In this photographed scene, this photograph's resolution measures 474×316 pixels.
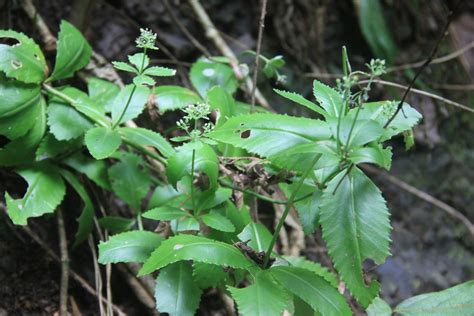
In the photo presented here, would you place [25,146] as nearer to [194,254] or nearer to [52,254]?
[52,254]

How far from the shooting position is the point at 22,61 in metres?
1.53

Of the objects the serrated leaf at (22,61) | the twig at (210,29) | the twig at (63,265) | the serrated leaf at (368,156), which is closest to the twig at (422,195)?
the twig at (210,29)

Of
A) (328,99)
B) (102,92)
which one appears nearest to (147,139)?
(102,92)

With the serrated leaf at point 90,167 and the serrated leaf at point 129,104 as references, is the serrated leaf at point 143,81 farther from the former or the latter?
the serrated leaf at point 90,167

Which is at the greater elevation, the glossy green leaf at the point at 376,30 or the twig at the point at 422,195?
the glossy green leaf at the point at 376,30

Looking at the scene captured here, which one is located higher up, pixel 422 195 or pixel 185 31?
pixel 185 31

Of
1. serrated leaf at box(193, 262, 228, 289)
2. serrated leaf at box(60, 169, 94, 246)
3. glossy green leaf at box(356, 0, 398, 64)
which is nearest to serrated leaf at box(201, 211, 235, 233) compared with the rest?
serrated leaf at box(193, 262, 228, 289)

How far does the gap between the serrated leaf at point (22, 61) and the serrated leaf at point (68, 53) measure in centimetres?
5

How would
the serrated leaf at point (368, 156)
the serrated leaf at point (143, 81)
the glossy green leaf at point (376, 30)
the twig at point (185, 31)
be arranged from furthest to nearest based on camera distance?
the glossy green leaf at point (376, 30)
the twig at point (185, 31)
the serrated leaf at point (143, 81)
the serrated leaf at point (368, 156)

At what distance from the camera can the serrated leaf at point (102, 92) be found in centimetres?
173

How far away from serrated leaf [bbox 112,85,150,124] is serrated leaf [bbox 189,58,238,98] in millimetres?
294

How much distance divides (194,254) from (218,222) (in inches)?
7.7

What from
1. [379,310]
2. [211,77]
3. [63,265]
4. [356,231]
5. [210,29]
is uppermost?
[210,29]

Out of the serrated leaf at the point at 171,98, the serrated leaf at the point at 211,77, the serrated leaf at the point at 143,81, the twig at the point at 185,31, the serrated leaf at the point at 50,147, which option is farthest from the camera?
the twig at the point at 185,31
